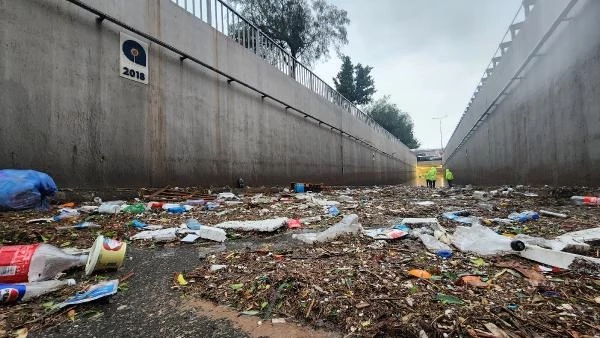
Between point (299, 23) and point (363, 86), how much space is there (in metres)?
17.3

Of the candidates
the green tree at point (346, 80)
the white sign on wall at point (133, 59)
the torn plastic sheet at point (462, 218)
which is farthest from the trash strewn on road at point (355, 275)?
the green tree at point (346, 80)

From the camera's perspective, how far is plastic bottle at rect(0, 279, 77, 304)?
1417 mm

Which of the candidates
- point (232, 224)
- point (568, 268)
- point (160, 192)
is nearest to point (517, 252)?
point (568, 268)

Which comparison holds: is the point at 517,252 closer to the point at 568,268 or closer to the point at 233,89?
the point at 568,268

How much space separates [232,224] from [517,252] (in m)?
2.36

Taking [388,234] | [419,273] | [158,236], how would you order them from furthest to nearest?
[158,236], [388,234], [419,273]

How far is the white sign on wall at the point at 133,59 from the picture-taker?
16.6ft

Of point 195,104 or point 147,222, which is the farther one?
point 195,104

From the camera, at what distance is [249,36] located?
877 centimetres

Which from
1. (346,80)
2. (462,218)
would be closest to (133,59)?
(462,218)

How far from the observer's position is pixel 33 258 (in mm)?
1628

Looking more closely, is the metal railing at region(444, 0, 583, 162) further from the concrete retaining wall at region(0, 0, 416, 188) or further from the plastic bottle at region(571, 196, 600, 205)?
the concrete retaining wall at region(0, 0, 416, 188)

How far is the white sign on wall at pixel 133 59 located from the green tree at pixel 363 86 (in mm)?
31798

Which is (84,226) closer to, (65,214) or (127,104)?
(65,214)
